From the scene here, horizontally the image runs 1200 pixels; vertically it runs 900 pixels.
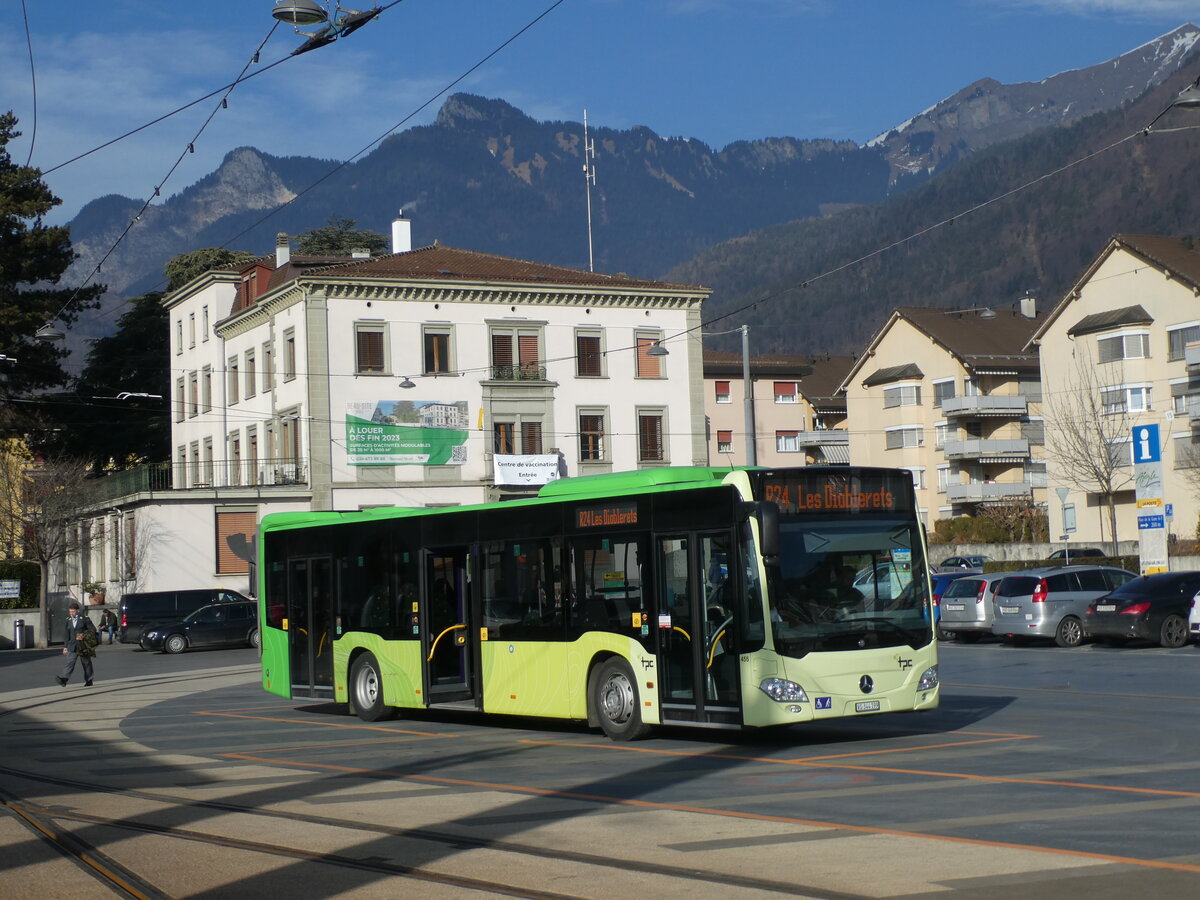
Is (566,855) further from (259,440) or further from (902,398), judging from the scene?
(902,398)

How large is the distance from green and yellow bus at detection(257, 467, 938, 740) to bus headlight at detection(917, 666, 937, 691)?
0.6 inches

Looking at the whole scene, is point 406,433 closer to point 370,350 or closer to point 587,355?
point 370,350

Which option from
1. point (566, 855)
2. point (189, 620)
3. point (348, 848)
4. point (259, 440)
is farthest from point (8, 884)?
point (259, 440)

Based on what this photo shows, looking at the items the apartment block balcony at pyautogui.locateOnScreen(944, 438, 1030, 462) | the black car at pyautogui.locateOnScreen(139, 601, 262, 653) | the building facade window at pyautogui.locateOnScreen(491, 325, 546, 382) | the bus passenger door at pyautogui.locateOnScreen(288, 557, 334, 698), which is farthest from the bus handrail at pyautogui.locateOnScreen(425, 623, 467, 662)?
the apartment block balcony at pyautogui.locateOnScreen(944, 438, 1030, 462)

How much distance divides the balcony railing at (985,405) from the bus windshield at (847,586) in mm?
65681

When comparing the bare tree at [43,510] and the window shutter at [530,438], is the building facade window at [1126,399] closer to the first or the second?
the window shutter at [530,438]

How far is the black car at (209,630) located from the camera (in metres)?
47.4

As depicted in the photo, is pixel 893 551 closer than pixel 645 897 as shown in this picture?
No

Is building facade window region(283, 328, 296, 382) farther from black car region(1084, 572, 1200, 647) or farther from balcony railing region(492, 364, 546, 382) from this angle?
black car region(1084, 572, 1200, 647)

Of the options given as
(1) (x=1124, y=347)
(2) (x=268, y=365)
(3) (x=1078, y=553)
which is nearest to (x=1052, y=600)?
(3) (x=1078, y=553)

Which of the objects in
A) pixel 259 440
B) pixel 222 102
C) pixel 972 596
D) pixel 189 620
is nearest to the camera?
pixel 222 102

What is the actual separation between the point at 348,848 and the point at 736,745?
716 cm

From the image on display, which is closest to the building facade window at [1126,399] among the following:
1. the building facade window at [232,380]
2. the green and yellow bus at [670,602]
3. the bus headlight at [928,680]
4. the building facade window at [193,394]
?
the building facade window at [232,380]

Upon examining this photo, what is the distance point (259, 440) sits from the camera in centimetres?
6494
